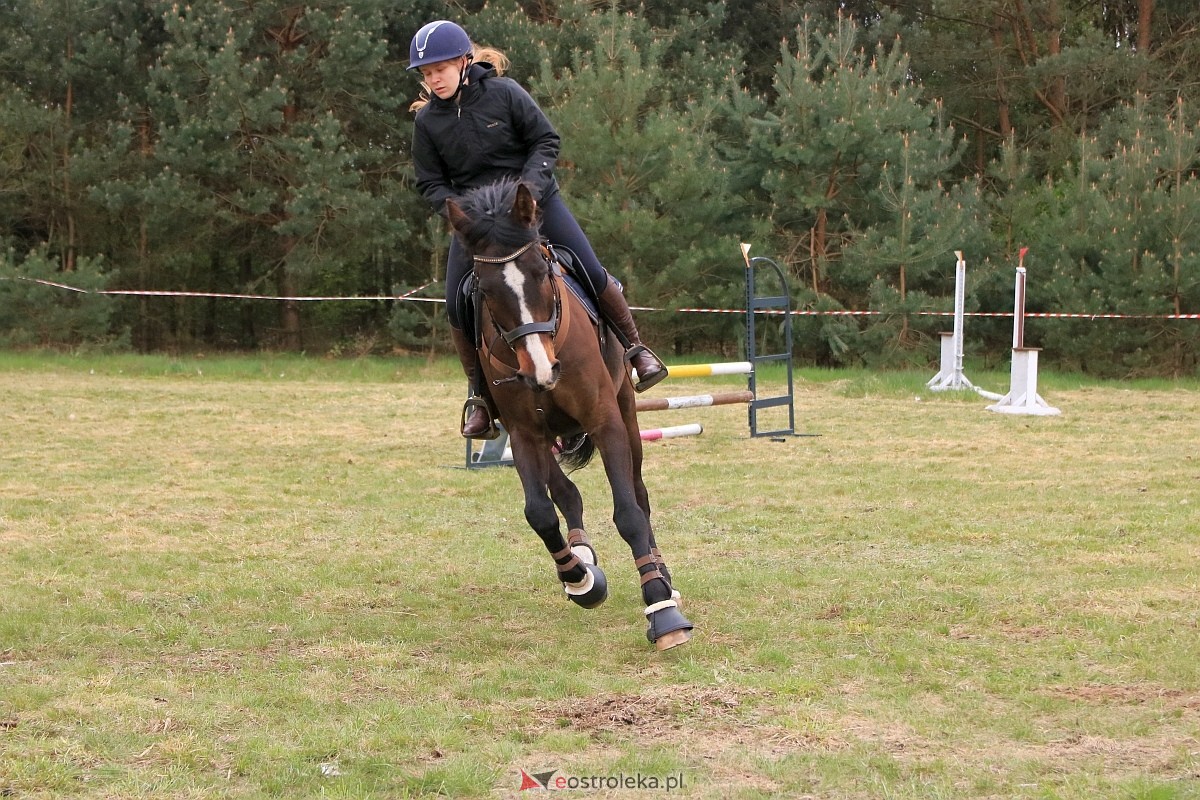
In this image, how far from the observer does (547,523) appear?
18.4 ft

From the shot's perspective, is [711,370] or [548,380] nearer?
[548,380]

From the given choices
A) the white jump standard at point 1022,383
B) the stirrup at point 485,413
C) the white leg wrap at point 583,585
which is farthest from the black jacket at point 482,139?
the white jump standard at point 1022,383

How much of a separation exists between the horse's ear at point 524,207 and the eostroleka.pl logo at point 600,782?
8.01 feet

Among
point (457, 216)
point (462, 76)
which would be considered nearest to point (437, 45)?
point (462, 76)

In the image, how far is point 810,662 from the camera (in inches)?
194

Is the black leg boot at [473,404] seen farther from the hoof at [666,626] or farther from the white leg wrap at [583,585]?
the hoof at [666,626]

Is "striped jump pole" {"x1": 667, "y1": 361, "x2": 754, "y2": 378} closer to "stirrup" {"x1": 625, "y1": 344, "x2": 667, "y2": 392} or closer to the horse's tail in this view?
the horse's tail

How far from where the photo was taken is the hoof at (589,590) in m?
5.83

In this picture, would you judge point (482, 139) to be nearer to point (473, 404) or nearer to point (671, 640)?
point (473, 404)

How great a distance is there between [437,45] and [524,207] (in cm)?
99

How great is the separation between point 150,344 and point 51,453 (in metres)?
18.9

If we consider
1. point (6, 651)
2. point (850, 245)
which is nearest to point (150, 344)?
point (850, 245)

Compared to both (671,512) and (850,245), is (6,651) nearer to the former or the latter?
(671,512)

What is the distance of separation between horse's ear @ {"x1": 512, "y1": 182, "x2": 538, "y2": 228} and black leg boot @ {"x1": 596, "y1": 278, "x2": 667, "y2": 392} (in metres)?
1.02
